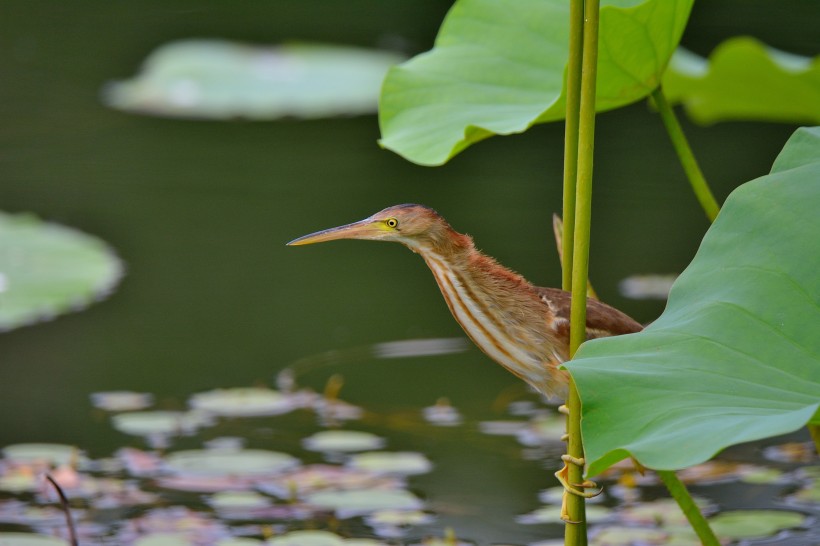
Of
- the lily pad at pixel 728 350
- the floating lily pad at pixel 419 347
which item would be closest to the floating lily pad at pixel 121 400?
the floating lily pad at pixel 419 347

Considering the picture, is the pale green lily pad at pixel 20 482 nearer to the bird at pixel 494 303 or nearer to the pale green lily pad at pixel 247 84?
the bird at pixel 494 303

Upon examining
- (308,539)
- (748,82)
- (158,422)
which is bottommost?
(308,539)

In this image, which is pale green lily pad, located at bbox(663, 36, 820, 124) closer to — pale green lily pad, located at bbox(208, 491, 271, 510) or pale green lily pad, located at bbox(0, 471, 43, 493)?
pale green lily pad, located at bbox(208, 491, 271, 510)

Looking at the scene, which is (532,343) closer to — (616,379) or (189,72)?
(616,379)

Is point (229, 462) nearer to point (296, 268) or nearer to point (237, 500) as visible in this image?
point (237, 500)

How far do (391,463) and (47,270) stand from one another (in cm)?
153

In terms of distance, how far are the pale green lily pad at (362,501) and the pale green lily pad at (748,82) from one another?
126 centimetres

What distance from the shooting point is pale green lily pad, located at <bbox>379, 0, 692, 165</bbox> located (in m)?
1.81

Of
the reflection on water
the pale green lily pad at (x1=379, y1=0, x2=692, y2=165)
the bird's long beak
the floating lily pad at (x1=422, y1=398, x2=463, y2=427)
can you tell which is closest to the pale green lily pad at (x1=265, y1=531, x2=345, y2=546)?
the reflection on water

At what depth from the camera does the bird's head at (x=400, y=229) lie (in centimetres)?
161

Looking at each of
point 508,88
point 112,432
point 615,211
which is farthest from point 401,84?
point 615,211

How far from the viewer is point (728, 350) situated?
1.30 meters

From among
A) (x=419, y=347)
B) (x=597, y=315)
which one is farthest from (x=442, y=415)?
(x=597, y=315)

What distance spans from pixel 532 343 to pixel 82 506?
127 cm
